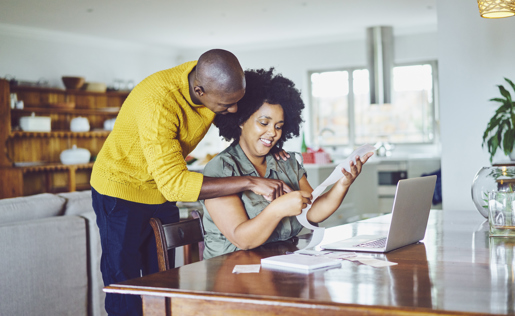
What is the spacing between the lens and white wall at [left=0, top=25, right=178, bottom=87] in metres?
7.34

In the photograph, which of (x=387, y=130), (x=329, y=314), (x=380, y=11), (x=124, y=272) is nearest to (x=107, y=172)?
(x=124, y=272)

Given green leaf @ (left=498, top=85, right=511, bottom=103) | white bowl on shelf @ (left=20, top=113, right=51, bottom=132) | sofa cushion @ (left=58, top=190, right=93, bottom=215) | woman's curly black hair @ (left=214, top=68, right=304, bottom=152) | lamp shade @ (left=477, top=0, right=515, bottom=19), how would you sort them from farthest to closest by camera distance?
→ 1. white bowl on shelf @ (left=20, top=113, right=51, bottom=132)
2. green leaf @ (left=498, top=85, right=511, bottom=103)
3. sofa cushion @ (left=58, top=190, right=93, bottom=215)
4. lamp shade @ (left=477, top=0, right=515, bottom=19)
5. woman's curly black hair @ (left=214, top=68, right=304, bottom=152)

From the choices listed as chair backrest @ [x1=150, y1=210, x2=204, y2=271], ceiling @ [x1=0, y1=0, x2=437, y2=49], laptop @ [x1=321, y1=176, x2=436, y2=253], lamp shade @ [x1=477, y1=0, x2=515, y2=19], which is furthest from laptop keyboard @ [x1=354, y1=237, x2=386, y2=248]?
ceiling @ [x1=0, y1=0, x2=437, y2=49]

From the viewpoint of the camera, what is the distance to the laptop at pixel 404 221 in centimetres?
155

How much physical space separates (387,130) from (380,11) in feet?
7.14

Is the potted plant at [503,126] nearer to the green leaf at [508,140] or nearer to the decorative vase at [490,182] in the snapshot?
the green leaf at [508,140]

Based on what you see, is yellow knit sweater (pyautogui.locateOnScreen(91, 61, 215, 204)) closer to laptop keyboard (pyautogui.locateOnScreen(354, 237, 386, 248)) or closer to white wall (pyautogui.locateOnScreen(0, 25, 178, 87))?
laptop keyboard (pyautogui.locateOnScreen(354, 237, 386, 248))

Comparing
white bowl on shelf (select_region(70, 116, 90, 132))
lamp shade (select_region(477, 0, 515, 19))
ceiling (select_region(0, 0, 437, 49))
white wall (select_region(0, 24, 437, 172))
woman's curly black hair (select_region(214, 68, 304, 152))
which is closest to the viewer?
woman's curly black hair (select_region(214, 68, 304, 152))

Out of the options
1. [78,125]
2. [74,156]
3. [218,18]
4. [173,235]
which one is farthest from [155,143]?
[78,125]

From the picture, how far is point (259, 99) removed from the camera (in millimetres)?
1992

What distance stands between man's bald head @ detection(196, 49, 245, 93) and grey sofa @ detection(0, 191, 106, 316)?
144 centimetres

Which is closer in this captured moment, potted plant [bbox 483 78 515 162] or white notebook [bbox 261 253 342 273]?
white notebook [bbox 261 253 342 273]

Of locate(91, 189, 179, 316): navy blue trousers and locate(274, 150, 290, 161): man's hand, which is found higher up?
locate(274, 150, 290, 161): man's hand

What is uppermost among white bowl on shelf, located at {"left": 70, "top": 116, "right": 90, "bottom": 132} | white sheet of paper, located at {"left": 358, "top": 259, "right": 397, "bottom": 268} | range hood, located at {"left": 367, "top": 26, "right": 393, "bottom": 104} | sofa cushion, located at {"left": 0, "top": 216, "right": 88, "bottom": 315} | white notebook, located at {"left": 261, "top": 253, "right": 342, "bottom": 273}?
range hood, located at {"left": 367, "top": 26, "right": 393, "bottom": 104}
